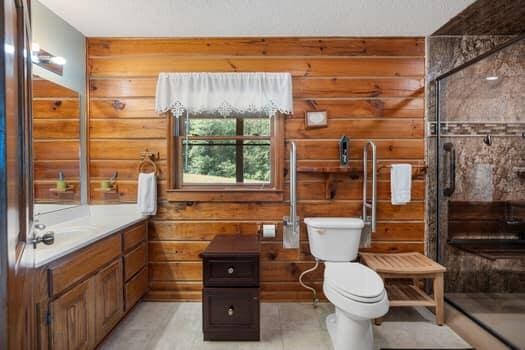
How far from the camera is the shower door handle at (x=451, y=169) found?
267cm

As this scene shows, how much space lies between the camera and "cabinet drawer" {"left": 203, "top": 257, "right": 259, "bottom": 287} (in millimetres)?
2082

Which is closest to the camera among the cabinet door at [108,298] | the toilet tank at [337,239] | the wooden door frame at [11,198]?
the wooden door frame at [11,198]

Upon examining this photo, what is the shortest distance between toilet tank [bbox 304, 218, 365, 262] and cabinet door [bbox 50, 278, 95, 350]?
156 cm

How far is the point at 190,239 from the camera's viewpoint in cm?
270

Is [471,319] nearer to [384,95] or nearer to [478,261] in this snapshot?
[478,261]

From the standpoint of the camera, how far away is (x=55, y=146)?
7.42 ft

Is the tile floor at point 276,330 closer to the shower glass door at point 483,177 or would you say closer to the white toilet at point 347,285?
the white toilet at point 347,285

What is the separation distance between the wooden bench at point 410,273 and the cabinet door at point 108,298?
1782mm

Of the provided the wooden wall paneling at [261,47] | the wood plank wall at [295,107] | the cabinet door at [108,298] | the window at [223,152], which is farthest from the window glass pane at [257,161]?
the cabinet door at [108,298]

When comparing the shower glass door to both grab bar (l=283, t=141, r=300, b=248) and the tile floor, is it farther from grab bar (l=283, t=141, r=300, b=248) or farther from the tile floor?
grab bar (l=283, t=141, r=300, b=248)

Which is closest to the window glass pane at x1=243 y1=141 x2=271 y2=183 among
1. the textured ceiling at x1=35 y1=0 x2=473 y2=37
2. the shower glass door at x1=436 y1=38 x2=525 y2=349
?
→ the textured ceiling at x1=35 y1=0 x2=473 y2=37

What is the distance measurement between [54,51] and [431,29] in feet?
9.56

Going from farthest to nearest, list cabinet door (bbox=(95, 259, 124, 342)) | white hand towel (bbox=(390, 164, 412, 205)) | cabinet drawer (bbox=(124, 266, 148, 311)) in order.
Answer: white hand towel (bbox=(390, 164, 412, 205)) < cabinet drawer (bbox=(124, 266, 148, 311)) < cabinet door (bbox=(95, 259, 124, 342))

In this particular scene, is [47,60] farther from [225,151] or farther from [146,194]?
[225,151]
